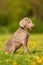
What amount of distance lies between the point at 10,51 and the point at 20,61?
Answer: 2.36 m

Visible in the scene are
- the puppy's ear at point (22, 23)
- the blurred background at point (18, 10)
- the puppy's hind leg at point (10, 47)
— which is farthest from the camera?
the blurred background at point (18, 10)

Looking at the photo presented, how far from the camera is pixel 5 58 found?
10570mm

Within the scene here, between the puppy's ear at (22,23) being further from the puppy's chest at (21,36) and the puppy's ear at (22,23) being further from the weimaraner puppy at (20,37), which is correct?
the puppy's chest at (21,36)

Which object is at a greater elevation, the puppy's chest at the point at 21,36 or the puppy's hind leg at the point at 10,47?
the puppy's chest at the point at 21,36

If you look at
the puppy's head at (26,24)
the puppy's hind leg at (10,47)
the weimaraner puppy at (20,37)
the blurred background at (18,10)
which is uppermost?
the puppy's head at (26,24)

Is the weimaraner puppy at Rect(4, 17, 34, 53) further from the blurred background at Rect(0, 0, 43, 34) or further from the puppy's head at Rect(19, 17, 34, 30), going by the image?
the blurred background at Rect(0, 0, 43, 34)

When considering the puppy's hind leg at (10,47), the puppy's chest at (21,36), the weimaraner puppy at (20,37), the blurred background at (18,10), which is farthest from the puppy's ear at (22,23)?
the blurred background at (18,10)

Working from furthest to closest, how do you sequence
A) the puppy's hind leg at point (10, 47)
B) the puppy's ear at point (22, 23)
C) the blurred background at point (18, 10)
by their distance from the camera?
the blurred background at point (18, 10), the puppy's hind leg at point (10, 47), the puppy's ear at point (22, 23)

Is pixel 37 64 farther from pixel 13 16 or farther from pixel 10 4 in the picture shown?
pixel 10 4

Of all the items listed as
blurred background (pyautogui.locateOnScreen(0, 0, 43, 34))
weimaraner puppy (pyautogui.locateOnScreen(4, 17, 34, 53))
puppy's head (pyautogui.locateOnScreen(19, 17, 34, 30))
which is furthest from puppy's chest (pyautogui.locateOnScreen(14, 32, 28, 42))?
blurred background (pyautogui.locateOnScreen(0, 0, 43, 34))

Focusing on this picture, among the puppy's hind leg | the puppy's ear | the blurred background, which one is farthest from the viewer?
the blurred background

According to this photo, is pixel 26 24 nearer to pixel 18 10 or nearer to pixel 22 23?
pixel 22 23

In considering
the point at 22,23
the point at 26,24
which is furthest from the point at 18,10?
the point at 22,23

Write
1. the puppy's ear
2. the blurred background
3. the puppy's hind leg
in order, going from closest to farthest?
the puppy's ear
the puppy's hind leg
the blurred background
